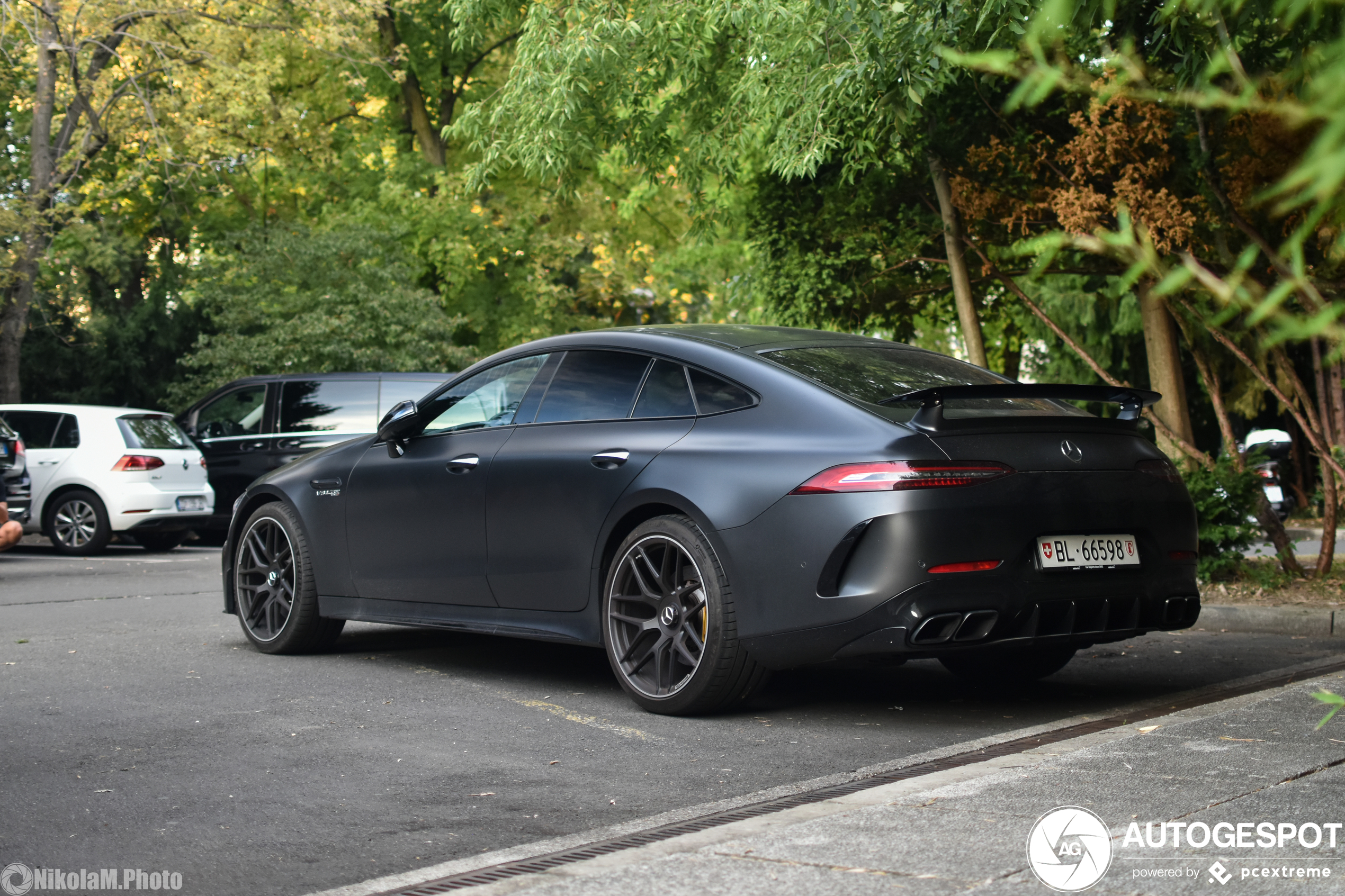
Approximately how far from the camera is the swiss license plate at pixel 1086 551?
Answer: 4.85 m

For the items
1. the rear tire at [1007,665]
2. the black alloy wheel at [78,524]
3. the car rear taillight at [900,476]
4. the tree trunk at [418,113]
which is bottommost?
the black alloy wheel at [78,524]

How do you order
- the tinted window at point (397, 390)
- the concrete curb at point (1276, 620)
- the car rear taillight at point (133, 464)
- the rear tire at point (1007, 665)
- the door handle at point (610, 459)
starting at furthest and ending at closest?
the tinted window at point (397, 390), the car rear taillight at point (133, 464), the concrete curb at point (1276, 620), the rear tire at point (1007, 665), the door handle at point (610, 459)

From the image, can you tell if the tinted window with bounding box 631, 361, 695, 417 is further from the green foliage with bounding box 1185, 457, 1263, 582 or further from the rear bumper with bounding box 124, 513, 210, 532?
the rear bumper with bounding box 124, 513, 210, 532

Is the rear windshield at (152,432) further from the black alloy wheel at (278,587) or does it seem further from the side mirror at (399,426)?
the side mirror at (399,426)

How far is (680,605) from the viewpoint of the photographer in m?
5.18

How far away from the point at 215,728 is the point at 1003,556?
2.97 meters

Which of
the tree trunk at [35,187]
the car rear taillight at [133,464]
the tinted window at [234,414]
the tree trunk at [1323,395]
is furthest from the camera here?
the tree trunk at [35,187]

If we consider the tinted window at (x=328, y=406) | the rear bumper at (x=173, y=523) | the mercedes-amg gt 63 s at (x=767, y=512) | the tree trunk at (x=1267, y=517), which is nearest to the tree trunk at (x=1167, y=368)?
the tree trunk at (x=1267, y=517)

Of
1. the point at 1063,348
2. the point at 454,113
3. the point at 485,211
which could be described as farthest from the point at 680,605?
the point at 454,113

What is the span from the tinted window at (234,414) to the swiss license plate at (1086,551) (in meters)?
13.3

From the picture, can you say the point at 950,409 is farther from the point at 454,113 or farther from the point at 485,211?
the point at 454,113

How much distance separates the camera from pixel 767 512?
16.0 feet

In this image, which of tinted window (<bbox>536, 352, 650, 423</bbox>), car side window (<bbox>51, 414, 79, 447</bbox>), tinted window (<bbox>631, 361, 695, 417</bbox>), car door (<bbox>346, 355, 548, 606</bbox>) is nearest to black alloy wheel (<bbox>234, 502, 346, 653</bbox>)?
car door (<bbox>346, 355, 548, 606</bbox>)

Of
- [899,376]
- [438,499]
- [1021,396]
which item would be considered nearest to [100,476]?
[438,499]
